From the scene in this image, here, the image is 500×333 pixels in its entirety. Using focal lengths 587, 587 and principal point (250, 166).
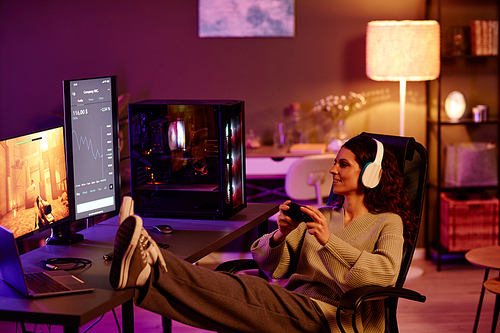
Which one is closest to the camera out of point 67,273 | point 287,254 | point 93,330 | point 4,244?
point 4,244

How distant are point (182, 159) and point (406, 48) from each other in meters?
1.90

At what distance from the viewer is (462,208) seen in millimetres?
3932

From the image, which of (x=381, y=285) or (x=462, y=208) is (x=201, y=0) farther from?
(x=381, y=285)

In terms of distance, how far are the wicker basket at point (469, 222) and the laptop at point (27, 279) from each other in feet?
9.57

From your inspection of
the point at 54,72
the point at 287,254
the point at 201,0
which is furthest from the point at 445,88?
the point at 54,72

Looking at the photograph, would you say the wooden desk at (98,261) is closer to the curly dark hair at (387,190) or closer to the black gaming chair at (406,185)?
the black gaming chair at (406,185)

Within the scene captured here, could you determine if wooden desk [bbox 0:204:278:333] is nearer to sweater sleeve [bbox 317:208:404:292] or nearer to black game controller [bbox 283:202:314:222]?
black game controller [bbox 283:202:314:222]

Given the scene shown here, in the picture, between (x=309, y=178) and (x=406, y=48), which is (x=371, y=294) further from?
(x=406, y=48)

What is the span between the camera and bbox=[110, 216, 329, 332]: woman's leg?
159cm

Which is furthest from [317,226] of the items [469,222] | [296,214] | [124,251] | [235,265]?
[469,222]

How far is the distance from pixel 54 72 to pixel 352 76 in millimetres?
2044

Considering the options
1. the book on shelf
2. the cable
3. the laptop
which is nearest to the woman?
the laptop

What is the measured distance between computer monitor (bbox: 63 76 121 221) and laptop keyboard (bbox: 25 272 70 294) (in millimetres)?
469

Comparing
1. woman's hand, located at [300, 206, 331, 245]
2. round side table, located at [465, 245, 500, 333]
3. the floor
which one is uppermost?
woman's hand, located at [300, 206, 331, 245]
